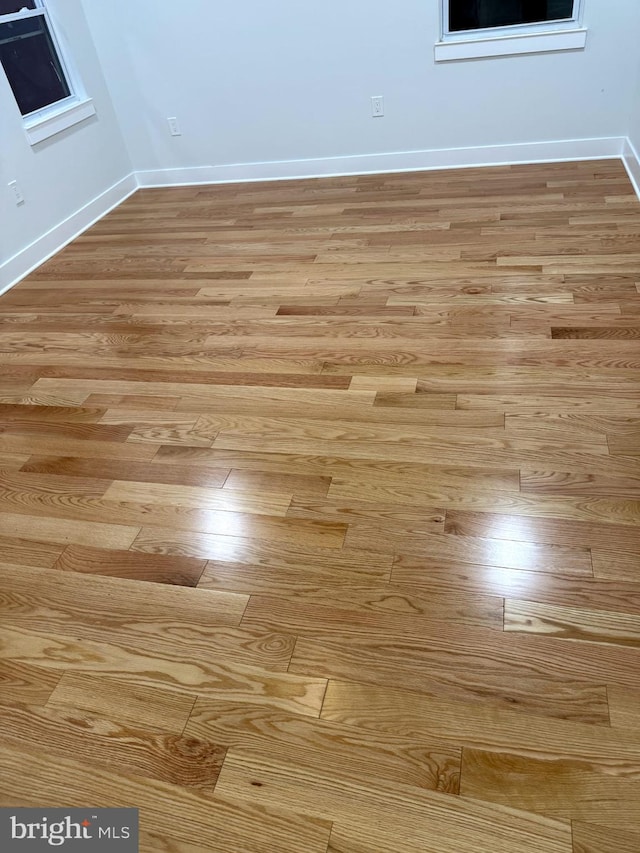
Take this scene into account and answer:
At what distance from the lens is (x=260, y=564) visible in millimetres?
1599

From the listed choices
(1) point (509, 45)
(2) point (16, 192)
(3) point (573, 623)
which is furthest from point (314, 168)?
(3) point (573, 623)

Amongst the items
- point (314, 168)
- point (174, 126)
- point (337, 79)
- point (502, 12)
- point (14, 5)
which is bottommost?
point (314, 168)

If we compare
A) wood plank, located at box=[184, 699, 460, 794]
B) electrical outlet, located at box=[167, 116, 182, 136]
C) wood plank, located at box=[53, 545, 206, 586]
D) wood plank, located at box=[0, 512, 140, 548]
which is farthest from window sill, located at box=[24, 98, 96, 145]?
wood plank, located at box=[184, 699, 460, 794]

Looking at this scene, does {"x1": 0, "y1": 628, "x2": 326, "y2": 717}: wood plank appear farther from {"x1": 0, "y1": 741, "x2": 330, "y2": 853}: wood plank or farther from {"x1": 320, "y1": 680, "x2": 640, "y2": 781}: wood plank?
{"x1": 0, "y1": 741, "x2": 330, "y2": 853}: wood plank

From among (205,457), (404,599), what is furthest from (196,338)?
(404,599)

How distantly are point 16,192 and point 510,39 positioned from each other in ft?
9.28

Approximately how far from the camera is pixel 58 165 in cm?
366

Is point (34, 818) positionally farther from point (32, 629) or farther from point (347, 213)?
point (347, 213)

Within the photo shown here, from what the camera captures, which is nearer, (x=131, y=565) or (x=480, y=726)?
(x=480, y=726)

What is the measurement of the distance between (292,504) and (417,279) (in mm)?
1444

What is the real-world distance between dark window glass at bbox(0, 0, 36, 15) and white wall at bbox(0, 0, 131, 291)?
0.11 metres

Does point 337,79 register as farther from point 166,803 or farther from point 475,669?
point 166,803

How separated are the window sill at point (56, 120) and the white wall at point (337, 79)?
38cm

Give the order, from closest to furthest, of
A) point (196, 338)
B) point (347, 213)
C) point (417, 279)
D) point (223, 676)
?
point (223, 676)
point (196, 338)
point (417, 279)
point (347, 213)
